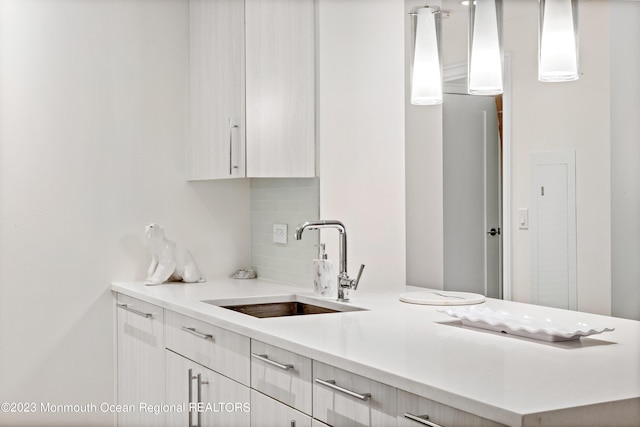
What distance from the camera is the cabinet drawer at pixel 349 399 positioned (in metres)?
1.55

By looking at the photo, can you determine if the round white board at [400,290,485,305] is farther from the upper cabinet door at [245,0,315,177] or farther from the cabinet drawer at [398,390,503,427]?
the cabinet drawer at [398,390,503,427]

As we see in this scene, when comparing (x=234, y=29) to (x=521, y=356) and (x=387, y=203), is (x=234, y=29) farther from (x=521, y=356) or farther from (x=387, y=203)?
(x=521, y=356)

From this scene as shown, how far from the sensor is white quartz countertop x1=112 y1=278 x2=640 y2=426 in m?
1.27

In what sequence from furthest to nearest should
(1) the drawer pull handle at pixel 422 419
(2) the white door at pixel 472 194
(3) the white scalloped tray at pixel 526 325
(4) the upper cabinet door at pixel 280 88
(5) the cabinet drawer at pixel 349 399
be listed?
(2) the white door at pixel 472 194 < (4) the upper cabinet door at pixel 280 88 < (3) the white scalloped tray at pixel 526 325 < (5) the cabinet drawer at pixel 349 399 < (1) the drawer pull handle at pixel 422 419

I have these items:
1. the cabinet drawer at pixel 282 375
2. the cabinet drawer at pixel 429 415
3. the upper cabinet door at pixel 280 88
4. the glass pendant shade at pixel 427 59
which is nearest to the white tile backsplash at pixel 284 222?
the upper cabinet door at pixel 280 88

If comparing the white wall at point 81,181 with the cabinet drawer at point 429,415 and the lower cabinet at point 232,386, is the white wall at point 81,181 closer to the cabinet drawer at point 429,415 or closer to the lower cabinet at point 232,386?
the lower cabinet at point 232,386

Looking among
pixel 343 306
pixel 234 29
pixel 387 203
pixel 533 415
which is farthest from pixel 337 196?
pixel 533 415

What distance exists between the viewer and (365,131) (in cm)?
308

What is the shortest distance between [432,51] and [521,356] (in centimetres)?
146

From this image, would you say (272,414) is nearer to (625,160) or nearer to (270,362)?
(270,362)

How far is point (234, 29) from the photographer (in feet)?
10.0

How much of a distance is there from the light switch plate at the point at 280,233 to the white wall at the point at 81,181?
349 mm

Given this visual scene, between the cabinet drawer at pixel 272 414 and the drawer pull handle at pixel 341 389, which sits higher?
the drawer pull handle at pixel 341 389

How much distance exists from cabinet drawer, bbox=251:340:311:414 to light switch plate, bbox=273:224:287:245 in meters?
1.18
